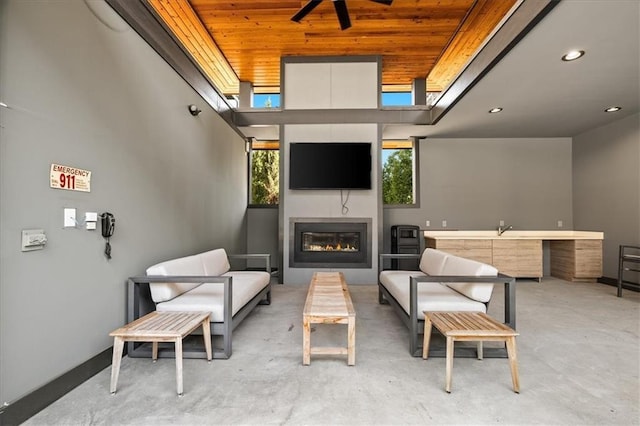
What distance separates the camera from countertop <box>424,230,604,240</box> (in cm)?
495

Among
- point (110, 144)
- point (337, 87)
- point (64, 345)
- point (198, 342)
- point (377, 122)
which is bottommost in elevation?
point (198, 342)

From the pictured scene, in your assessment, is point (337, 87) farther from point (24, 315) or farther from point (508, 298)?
point (24, 315)

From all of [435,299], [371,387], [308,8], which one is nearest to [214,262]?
[371,387]

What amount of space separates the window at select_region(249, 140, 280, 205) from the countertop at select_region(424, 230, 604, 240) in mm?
3421

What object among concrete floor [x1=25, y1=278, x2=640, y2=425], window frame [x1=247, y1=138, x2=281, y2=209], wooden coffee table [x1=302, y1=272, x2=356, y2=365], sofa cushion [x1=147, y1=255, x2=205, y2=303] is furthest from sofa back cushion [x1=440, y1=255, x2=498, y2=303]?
window frame [x1=247, y1=138, x2=281, y2=209]

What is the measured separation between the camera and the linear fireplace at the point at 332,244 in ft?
16.4

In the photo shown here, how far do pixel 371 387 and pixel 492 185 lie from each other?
529 centimetres

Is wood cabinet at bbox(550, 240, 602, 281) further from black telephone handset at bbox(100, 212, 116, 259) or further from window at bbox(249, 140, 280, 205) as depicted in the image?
black telephone handset at bbox(100, 212, 116, 259)

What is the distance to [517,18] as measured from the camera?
99.6 inches

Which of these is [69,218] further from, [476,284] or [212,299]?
[476,284]

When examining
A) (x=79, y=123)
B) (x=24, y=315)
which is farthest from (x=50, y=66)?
(x=24, y=315)

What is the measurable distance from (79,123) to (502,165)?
21.6 feet

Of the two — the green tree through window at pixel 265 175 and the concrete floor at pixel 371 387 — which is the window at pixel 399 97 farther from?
the concrete floor at pixel 371 387

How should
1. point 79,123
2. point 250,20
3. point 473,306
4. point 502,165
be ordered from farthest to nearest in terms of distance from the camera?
point 502,165, point 250,20, point 473,306, point 79,123
